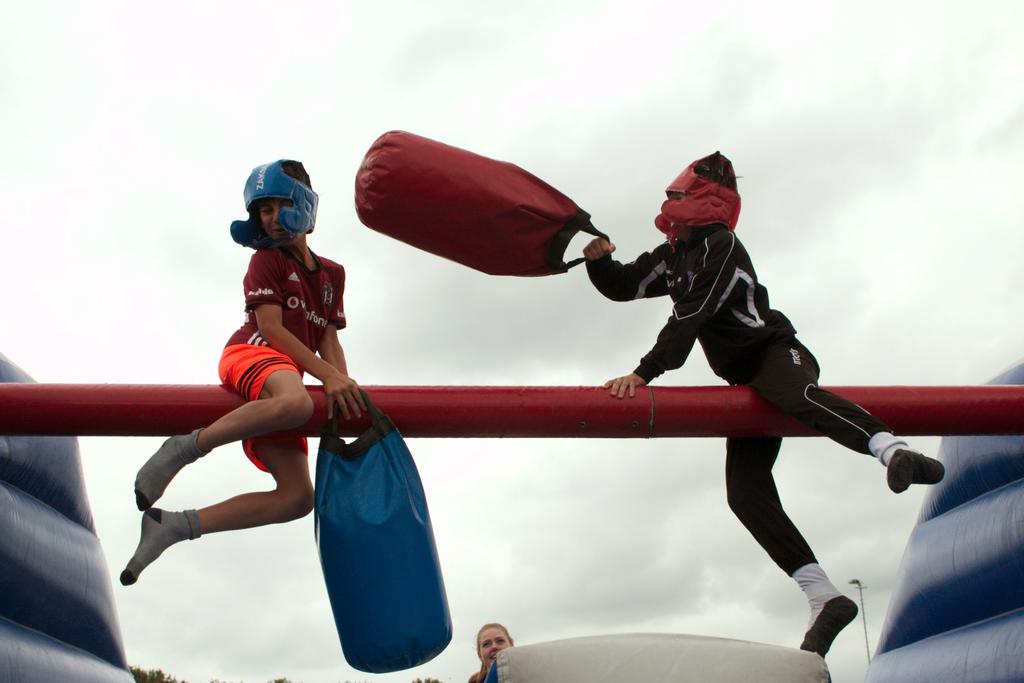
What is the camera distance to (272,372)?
11.0ft

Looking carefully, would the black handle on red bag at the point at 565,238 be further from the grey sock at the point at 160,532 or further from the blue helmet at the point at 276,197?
the grey sock at the point at 160,532

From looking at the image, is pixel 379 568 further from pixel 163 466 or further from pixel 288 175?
pixel 288 175

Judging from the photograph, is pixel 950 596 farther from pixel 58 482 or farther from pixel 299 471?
pixel 58 482

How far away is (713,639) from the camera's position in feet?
8.85

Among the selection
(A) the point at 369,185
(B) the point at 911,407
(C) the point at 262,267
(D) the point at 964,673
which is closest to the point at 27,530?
(C) the point at 262,267

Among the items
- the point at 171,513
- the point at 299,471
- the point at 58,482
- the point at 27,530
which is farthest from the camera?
the point at 58,482

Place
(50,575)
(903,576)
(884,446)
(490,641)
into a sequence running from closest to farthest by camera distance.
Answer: (884,446), (50,575), (490,641), (903,576)

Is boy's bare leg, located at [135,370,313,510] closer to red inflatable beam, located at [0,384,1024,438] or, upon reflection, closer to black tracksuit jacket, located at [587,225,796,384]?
red inflatable beam, located at [0,384,1024,438]

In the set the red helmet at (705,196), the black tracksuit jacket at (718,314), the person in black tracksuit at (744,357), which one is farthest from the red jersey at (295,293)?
the red helmet at (705,196)

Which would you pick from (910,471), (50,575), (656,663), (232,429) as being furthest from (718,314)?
(50,575)

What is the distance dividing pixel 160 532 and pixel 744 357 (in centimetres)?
197

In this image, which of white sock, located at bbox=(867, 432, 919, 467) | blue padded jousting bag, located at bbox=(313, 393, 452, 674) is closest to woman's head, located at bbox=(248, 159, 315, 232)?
blue padded jousting bag, located at bbox=(313, 393, 452, 674)

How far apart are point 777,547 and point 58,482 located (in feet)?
9.43

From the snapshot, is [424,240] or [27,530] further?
[27,530]
